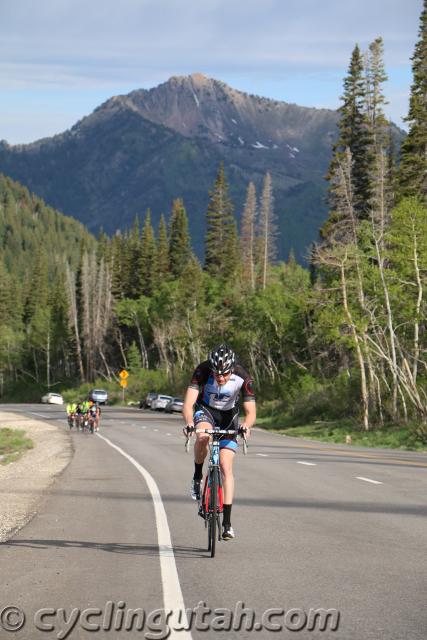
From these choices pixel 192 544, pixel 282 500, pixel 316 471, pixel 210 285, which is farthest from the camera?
pixel 210 285

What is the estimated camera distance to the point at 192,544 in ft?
34.7

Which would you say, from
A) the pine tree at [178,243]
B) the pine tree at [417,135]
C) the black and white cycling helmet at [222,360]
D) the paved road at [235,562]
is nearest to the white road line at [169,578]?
the paved road at [235,562]

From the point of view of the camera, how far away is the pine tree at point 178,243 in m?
116

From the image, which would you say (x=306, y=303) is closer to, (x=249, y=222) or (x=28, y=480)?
(x=28, y=480)

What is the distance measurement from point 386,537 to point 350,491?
5.36 metres

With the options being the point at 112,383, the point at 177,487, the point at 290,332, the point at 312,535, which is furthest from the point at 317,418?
the point at 112,383

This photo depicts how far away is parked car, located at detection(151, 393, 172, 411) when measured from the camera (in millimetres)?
76250

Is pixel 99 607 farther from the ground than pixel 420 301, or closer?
closer

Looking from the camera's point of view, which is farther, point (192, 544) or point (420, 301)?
point (420, 301)

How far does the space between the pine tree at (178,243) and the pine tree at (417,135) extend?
60.0 metres

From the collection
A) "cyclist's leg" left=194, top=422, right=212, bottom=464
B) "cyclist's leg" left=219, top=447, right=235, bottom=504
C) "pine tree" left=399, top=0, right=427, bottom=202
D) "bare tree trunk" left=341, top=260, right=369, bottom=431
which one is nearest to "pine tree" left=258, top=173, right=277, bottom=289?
"pine tree" left=399, top=0, right=427, bottom=202

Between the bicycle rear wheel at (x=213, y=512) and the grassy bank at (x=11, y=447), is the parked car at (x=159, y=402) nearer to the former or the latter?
the grassy bank at (x=11, y=447)

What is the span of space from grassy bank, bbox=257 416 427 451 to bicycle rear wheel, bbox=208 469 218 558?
916 inches

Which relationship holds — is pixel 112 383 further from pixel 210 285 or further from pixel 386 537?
pixel 386 537
